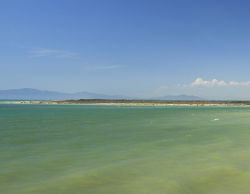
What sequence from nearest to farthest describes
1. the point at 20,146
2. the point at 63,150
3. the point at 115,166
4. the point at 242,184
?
1. the point at 242,184
2. the point at 115,166
3. the point at 63,150
4. the point at 20,146

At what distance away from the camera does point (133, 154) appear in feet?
58.4

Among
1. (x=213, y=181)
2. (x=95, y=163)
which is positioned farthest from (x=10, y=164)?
(x=213, y=181)

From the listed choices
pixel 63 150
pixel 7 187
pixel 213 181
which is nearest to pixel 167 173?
pixel 213 181

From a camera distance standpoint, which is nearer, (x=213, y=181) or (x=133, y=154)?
(x=213, y=181)

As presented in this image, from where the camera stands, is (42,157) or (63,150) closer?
(42,157)

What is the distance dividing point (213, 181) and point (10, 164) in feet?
25.4

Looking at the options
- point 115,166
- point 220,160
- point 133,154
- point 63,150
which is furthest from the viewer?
point 63,150

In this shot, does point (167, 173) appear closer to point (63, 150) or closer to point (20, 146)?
point (63, 150)

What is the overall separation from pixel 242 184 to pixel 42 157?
8672 millimetres

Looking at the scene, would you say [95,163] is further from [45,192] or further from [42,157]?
[45,192]

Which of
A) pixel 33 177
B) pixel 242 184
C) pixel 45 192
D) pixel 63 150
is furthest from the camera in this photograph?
pixel 63 150

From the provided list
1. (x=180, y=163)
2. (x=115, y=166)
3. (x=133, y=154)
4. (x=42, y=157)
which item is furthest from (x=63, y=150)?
(x=180, y=163)

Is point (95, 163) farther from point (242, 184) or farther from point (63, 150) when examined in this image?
point (242, 184)

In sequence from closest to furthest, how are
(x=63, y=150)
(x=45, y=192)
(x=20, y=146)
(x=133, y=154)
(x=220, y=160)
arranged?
(x=45, y=192)
(x=220, y=160)
(x=133, y=154)
(x=63, y=150)
(x=20, y=146)
